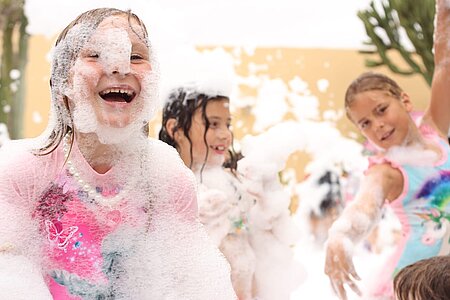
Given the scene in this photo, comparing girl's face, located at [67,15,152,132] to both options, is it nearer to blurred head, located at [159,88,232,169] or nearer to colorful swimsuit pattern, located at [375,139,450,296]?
blurred head, located at [159,88,232,169]

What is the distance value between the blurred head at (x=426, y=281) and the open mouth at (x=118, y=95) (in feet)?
1.66

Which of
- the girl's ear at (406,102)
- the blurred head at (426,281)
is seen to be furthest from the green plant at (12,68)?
the blurred head at (426,281)

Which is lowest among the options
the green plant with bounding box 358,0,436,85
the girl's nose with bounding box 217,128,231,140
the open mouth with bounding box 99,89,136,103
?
the girl's nose with bounding box 217,128,231,140

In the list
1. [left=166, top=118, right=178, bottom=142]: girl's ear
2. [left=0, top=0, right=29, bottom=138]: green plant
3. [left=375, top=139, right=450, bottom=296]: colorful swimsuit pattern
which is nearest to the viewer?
[left=166, top=118, right=178, bottom=142]: girl's ear

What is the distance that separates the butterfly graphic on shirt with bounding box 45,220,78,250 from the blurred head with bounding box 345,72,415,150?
0.76 m

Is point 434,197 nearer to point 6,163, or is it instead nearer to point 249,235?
point 249,235

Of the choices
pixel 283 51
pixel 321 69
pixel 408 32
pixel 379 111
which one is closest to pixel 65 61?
pixel 379 111

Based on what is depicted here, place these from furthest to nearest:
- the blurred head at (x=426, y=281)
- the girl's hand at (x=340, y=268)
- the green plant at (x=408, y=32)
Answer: the green plant at (x=408, y=32), the girl's hand at (x=340, y=268), the blurred head at (x=426, y=281)

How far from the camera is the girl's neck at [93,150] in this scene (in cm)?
75

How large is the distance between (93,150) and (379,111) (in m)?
0.73

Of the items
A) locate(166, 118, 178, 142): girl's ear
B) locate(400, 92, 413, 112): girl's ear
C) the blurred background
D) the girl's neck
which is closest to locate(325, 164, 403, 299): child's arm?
locate(400, 92, 413, 112): girl's ear

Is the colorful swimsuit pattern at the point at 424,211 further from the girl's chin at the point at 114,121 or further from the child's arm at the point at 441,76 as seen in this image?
the girl's chin at the point at 114,121

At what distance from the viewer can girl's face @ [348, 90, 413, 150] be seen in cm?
132

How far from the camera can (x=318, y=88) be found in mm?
2074
